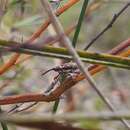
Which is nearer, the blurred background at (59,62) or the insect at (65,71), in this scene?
the insect at (65,71)

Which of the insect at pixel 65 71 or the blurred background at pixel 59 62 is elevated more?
the blurred background at pixel 59 62

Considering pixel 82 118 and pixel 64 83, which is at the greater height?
pixel 64 83

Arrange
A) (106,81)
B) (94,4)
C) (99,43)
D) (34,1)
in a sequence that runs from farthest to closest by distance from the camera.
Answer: (99,43) → (106,81) → (94,4) → (34,1)

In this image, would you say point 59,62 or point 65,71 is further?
point 59,62

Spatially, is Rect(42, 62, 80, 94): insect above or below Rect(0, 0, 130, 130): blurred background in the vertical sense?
below

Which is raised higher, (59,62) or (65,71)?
(59,62)

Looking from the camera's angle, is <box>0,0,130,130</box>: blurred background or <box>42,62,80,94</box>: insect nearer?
<box>42,62,80,94</box>: insect

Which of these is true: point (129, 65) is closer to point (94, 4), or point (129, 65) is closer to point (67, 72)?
point (67, 72)

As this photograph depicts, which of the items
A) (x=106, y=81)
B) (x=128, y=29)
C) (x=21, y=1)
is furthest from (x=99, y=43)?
(x=21, y=1)
